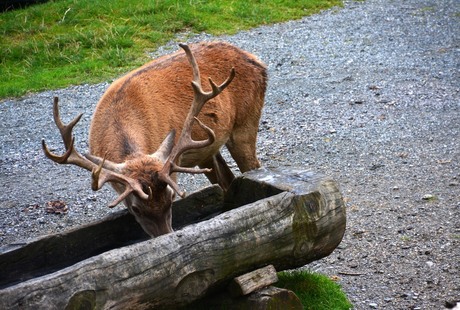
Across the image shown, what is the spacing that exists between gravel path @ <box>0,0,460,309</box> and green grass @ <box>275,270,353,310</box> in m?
0.19

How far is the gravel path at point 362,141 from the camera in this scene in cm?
698

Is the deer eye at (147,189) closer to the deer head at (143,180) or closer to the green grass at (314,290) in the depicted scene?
the deer head at (143,180)

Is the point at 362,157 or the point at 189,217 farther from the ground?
the point at 189,217

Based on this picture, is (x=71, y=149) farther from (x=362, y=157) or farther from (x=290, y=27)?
(x=290, y=27)

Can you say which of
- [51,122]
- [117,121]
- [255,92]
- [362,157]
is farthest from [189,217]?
[51,122]

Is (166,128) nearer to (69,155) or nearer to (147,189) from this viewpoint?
(69,155)

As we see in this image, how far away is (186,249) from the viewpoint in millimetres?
5035

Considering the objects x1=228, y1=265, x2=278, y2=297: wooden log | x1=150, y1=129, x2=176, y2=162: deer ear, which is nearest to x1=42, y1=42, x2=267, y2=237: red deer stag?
x1=150, y1=129, x2=176, y2=162: deer ear

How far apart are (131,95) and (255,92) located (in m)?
1.39

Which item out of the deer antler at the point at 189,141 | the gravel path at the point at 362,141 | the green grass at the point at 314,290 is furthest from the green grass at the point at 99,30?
the green grass at the point at 314,290

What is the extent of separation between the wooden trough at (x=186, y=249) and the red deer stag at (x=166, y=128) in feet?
1.11

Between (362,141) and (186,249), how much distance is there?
5.22 meters

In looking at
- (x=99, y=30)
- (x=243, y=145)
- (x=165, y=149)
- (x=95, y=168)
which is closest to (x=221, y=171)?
(x=243, y=145)

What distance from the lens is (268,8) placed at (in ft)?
52.6
